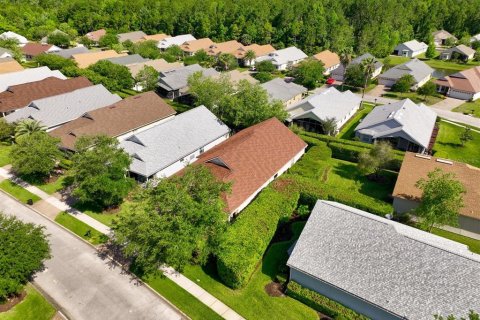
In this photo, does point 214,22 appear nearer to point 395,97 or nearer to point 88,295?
point 395,97

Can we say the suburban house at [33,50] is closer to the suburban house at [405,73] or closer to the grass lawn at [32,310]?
the suburban house at [405,73]

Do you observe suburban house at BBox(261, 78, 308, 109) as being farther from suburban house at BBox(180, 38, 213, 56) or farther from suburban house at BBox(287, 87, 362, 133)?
suburban house at BBox(180, 38, 213, 56)

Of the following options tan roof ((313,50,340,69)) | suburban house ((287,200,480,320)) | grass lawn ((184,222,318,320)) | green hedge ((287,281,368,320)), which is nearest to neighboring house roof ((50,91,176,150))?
grass lawn ((184,222,318,320))

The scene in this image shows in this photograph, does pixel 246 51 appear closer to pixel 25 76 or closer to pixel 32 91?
pixel 25 76

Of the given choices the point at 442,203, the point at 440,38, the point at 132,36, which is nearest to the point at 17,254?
the point at 442,203

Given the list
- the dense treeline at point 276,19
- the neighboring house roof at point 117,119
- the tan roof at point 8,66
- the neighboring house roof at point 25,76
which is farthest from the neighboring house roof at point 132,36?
the neighboring house roof at point 117,119

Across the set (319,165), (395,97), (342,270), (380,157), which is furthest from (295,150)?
(395,97)
